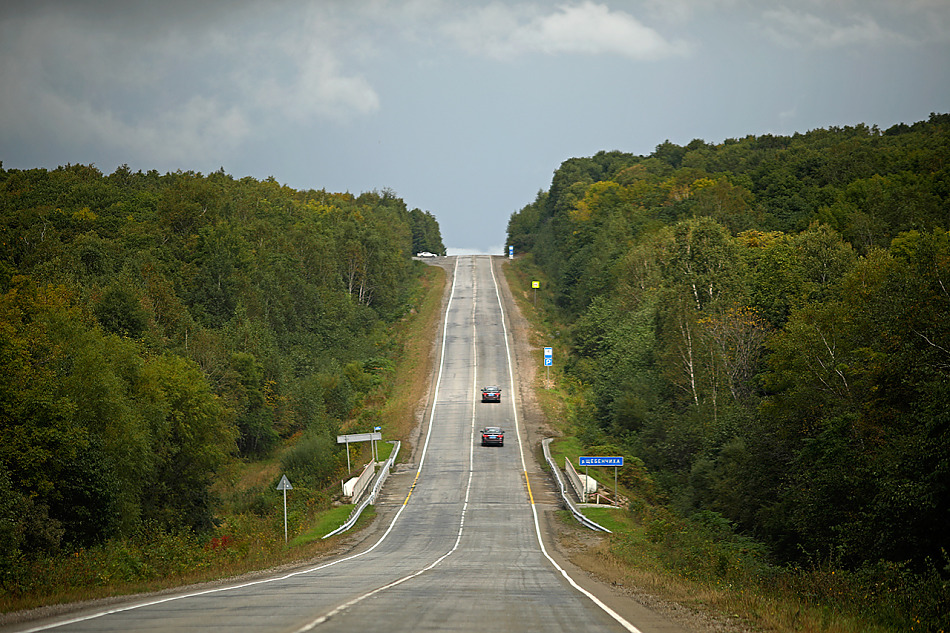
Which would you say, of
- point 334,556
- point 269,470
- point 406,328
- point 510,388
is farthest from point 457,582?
point 406,328

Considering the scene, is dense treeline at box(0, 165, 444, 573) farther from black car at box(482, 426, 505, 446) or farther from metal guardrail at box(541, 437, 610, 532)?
metal guardrail at box(541, 437, 610, 532)

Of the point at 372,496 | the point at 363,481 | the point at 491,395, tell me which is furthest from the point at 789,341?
the point at 491,395

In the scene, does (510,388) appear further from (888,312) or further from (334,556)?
(888,312)

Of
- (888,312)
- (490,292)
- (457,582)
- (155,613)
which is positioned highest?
(490,292)

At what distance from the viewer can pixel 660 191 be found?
107125 mm

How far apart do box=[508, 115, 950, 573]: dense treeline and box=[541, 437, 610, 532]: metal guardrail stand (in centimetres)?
350

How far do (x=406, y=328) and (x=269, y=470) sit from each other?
38262mm

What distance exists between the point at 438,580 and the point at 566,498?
23.2 m

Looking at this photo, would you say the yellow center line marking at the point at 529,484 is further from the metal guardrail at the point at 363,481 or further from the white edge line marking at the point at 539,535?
the metal guardrail at the point at 363,481

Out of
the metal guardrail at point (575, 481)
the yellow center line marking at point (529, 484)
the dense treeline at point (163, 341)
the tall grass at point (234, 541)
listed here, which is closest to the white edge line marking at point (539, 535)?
the yellow center line marking at point (529, 484)

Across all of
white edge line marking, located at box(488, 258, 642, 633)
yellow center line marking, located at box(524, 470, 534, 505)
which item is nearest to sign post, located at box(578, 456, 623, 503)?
white edge line marking, located at box(488, 258, 642, 633)

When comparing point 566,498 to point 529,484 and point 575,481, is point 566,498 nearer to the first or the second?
point 575,481

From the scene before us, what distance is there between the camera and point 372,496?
139ft

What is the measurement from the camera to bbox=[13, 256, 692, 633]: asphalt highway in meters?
11.6
